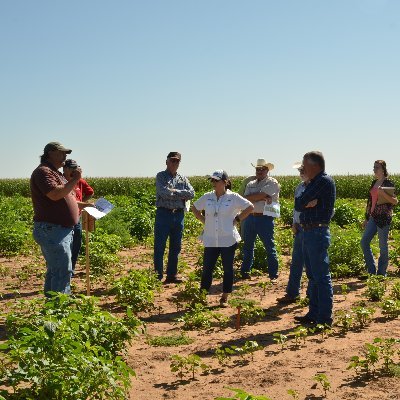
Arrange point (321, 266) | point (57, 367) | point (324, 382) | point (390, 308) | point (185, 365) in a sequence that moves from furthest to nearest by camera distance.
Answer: point (390, 308)
point (321, 266)
point (185, 365)
point (324, 382)
point (57, 367)

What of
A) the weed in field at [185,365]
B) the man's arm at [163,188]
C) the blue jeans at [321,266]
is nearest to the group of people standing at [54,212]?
the weed in field at [185,365]

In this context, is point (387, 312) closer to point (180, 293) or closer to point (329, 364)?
point (329, 364)

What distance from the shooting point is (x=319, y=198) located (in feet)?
21.4

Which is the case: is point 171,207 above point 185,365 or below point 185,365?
above

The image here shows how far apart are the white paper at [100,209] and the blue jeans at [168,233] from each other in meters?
1.47

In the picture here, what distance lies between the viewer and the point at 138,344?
637 centimetres

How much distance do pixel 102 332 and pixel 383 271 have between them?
217 inches

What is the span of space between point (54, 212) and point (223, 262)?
255 centimetres

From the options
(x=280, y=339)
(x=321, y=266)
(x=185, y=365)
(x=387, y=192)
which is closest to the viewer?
(x=185, y=365)

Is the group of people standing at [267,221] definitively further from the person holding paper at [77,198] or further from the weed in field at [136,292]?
the person holding paper at [77,198]

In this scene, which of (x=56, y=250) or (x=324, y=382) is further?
(x=56, y=250)

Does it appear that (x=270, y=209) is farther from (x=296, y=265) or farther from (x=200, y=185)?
(x=200, y=185)

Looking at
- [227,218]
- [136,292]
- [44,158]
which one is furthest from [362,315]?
[44,158]

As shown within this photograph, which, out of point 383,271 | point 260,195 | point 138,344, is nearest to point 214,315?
point 138,344
